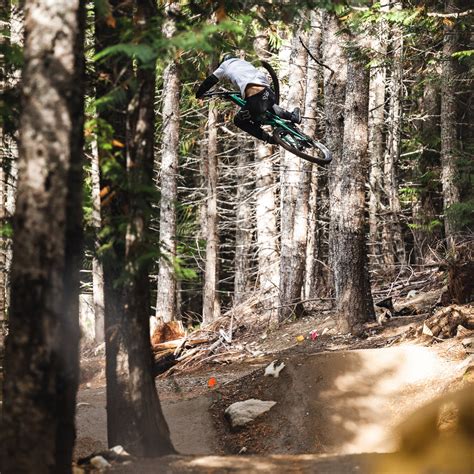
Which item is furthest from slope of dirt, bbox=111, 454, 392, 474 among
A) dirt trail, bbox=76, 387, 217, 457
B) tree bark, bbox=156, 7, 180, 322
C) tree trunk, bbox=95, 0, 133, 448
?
tree bark, bbox=156, 7, 180, 322

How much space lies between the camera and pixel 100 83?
7309 millimetres

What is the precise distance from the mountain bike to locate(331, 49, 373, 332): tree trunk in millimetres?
3249

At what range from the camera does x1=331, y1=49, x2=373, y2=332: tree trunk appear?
43.8 feet

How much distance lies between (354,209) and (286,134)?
368 centimetres

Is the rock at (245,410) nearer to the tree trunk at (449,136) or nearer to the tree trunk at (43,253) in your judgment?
the tree trunk at (43,253)

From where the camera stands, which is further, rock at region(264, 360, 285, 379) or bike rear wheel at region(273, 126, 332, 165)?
rock at region(264, 360, 285, 379)

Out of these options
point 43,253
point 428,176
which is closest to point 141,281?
point 43,253

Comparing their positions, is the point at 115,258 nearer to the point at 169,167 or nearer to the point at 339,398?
the point at 339,398

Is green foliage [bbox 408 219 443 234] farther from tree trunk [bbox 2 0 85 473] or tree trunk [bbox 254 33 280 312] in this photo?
tree trunk [bbox 2 0 85 473]

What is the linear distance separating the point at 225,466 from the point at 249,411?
12.8 ft

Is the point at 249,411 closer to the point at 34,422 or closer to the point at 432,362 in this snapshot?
the point at 432,362

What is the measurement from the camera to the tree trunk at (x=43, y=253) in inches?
215

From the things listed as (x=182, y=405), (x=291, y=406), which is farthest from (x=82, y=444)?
(x=291, y=406)

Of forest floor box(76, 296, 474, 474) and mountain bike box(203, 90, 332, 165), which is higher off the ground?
mountain bike box(203, 90, 332, 165)
